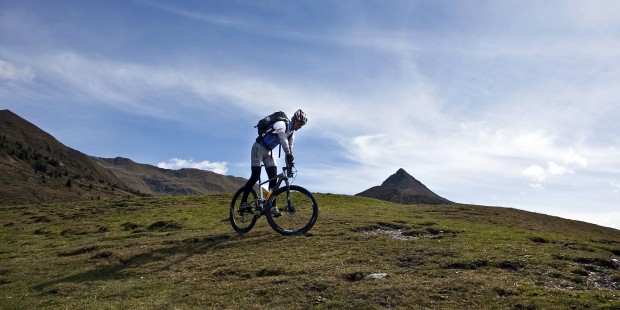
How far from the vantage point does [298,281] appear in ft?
44.7

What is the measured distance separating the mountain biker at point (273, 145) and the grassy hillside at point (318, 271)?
2.91 m

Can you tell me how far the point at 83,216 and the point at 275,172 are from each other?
31.5m

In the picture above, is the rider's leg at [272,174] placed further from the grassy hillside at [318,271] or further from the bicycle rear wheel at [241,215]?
the grassy hillside at [318,271]

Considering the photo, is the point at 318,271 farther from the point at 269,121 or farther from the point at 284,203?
the point at 269,121

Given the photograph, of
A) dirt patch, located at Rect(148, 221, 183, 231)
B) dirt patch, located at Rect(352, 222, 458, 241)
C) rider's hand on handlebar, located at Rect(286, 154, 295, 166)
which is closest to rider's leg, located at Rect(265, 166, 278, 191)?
rider's hand on handlebar, located at Rect(286, 154, 295, 166)

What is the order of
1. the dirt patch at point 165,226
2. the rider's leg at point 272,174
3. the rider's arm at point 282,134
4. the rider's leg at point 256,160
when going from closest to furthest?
1. the rider's arm at point 282,134
2. the rider's leg at point 272,174
3. the rider's leg at point 256,160
4. the dirt patch at point 165,226

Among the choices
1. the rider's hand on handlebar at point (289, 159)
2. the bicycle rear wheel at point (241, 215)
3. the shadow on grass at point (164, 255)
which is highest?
the rider's hand on handlebar at point (289, 159)

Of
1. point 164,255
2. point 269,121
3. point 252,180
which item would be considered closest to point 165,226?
point 164,255

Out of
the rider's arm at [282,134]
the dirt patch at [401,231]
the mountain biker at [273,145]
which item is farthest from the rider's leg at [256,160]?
the dirt patch at [401,231]

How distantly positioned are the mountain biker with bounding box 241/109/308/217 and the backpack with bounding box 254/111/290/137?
18cm

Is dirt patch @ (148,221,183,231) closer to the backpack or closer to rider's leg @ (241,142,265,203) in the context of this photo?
rider's leg @ (241,142,265,203)

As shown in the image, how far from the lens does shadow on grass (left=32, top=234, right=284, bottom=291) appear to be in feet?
53.7

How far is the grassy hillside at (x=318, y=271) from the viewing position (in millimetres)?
11875

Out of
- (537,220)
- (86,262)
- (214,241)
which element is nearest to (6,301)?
(86,262)
